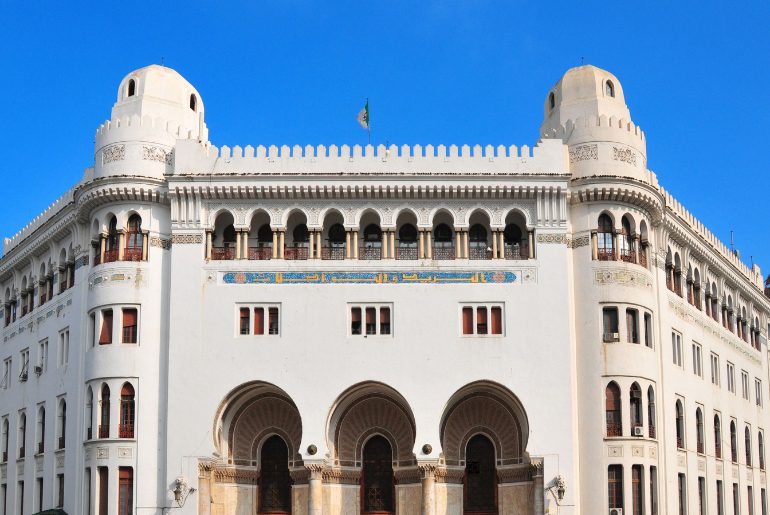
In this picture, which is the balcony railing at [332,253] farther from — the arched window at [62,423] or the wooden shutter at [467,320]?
the arched window at [62,423]

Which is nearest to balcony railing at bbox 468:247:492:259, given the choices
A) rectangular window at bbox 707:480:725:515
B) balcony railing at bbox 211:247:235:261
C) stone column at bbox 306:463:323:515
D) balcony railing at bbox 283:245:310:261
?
balcony railing at bbox 283:245:310:261

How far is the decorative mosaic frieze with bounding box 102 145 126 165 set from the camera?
49.5m

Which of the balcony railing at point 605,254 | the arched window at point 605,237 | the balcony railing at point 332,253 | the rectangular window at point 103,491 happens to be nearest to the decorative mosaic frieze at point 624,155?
the arched window at point 605,237

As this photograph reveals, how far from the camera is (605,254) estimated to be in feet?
161

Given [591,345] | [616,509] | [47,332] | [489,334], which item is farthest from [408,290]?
[47,332]

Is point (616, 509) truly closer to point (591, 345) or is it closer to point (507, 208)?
point (591, 345)

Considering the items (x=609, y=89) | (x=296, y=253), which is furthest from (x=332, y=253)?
(x=609, y=89)

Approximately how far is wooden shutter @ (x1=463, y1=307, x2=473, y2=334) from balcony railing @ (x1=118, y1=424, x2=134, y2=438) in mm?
12892

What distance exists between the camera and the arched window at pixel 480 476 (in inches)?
1950

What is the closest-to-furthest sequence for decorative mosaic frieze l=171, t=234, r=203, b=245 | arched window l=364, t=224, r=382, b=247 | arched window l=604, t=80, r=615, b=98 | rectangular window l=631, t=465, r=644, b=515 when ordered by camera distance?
rectangular window l=631, t=465, r=644, b=515 < decorative mosaic frieze l=171, t=234, r=203, b=245 < arched window l=364, t=224, r=382, b=247 < arched window l=604, t=80, r=615, b=98

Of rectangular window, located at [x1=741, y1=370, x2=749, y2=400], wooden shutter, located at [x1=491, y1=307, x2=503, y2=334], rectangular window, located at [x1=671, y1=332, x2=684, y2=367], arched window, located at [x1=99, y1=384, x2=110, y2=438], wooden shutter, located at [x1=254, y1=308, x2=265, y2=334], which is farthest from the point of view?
rectangular window, located at [x1=741, y1=370, x2=749, y2=400]

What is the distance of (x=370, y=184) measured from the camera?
4866cm

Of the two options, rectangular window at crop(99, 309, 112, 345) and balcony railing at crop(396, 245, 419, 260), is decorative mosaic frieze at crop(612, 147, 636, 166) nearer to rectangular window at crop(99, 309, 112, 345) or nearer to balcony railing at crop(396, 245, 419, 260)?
balcony railing at crop(396, 245, 419, 260)

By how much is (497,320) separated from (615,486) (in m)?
7.43
